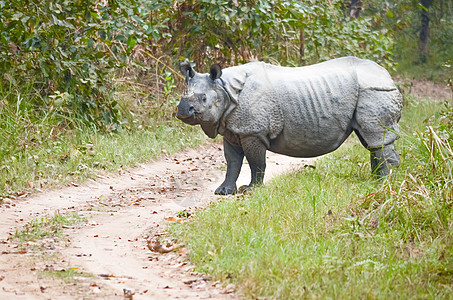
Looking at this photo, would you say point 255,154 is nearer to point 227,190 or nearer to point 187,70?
point 227,190

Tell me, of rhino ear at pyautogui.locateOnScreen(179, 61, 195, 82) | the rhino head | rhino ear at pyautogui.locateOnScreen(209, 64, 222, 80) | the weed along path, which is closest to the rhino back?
the rhino head

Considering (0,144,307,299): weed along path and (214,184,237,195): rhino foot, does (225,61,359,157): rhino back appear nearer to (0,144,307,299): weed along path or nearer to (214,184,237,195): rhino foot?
(214,184,237,195): rhino foot

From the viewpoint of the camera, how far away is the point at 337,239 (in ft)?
18.5

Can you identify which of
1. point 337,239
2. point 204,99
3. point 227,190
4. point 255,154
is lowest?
point 227,190

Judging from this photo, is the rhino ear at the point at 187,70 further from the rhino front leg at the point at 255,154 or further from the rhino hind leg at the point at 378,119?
the rhino hind leg at the point at 378,119

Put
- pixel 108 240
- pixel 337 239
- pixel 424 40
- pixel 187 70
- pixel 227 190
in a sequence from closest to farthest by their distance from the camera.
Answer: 1. pixel 337 239
2. pixel 108 240
3. pixel 187 70
4. pixel 227 190
5. pixel 424 40

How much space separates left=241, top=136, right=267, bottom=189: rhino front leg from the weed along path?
2.08ft

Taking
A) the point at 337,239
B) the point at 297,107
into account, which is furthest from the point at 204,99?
the point at 337,239

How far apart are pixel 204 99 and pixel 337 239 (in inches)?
100

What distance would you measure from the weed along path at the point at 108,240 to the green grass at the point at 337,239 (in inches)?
11.6

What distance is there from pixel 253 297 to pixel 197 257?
0.95 meters

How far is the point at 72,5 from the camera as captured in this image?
10.1m

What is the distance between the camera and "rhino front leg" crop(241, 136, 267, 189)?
25.6ft

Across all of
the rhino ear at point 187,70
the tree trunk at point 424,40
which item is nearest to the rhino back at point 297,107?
the rhino ear at point 187,70
